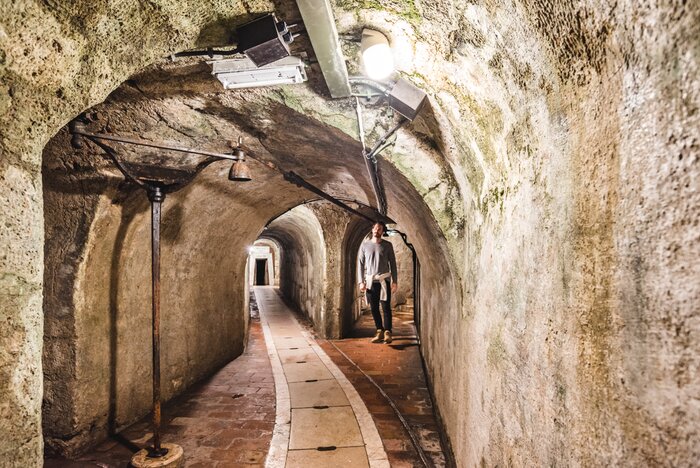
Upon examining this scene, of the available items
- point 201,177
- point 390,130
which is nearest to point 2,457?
point 390,130

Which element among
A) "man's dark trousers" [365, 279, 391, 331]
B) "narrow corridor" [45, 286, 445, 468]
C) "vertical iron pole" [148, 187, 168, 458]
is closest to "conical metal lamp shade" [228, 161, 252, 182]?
"vertical iron pole" [148, 187, 168, 458]

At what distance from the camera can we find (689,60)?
2.82ft

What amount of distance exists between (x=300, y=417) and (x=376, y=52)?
452 centimetres

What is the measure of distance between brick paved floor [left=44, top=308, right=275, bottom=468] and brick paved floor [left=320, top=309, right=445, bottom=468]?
4.58ft

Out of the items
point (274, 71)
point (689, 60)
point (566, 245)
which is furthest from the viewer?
point (274, 71)

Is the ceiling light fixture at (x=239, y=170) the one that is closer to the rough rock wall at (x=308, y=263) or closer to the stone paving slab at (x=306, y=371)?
the stone paving slab at (x=306, y=371)

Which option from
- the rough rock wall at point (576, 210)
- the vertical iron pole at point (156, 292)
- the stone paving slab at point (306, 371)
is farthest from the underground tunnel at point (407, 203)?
the stone paving slab at point (306, 371)

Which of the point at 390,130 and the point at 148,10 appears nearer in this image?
the point at 148,10

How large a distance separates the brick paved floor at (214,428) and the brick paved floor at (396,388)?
1.40 metres

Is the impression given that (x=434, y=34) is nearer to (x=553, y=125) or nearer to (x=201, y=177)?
(x=553, y=125)

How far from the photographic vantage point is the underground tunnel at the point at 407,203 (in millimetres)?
1000

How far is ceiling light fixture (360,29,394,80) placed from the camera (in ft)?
7.41

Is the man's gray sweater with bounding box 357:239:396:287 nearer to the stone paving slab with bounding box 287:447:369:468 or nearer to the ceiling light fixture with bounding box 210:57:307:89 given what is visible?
the stone paving slab with bounding box 287:447:369:468

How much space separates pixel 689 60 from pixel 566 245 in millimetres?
696
